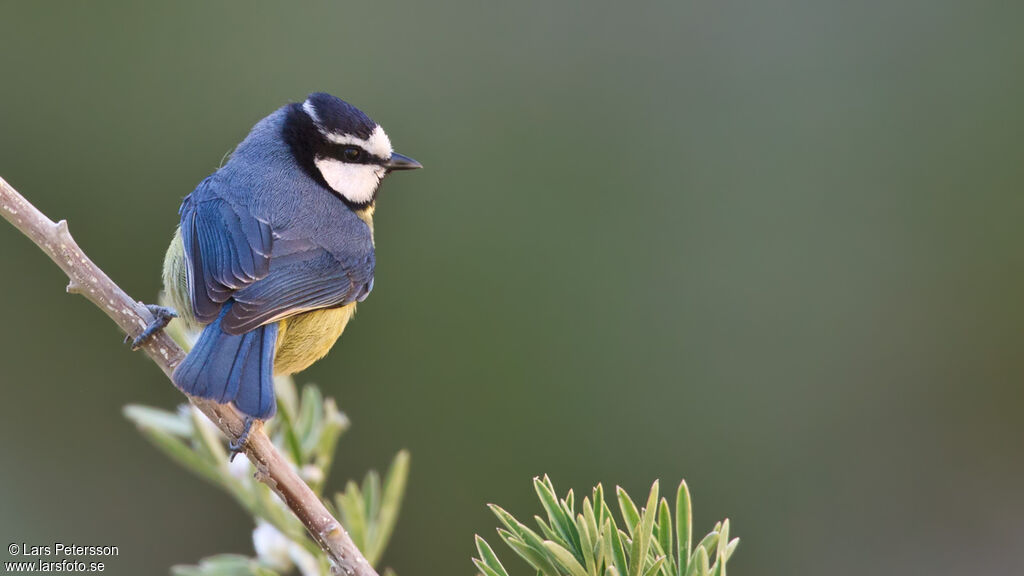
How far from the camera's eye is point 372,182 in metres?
2.76

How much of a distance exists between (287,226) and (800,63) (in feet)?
10.3

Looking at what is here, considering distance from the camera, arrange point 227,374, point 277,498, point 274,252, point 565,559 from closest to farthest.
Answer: point 565,559, point 277,498, point 227,374, point 274,252

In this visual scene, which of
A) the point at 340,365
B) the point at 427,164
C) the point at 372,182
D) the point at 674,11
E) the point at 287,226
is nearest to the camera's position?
the point at 287,226

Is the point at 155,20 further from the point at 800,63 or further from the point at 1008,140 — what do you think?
the point at 1008,140

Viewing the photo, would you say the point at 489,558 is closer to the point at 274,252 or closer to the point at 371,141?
the point at 274,252

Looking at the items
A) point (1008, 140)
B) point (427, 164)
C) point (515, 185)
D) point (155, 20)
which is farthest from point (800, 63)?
point (155, 20)

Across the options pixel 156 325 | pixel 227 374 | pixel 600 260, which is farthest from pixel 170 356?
pixel 600 260

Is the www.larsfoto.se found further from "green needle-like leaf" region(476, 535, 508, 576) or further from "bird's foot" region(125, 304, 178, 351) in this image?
"green needle-like leaf" region(476, 535, 508, 576)

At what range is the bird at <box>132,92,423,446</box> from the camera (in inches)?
71.0

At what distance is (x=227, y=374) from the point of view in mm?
1717

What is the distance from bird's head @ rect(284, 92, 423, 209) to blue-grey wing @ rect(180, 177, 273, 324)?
0.31 metres

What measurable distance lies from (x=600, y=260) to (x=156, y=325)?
9.74 ft

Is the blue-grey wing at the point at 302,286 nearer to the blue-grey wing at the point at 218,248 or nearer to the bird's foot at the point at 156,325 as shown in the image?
the blue-grey wing at the point at 218,248

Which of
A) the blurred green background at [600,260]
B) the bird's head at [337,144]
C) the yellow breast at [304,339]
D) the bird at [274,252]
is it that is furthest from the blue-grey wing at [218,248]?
the blurred green background at [600,260]
